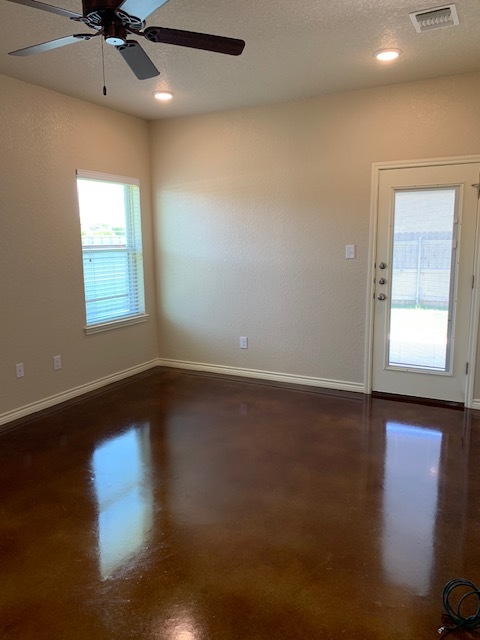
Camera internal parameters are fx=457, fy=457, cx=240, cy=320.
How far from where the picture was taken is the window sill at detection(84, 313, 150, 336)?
14.1ft

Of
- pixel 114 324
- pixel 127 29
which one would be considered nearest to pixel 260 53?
pixel 127 29

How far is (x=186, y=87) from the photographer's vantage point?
3674 millimetres

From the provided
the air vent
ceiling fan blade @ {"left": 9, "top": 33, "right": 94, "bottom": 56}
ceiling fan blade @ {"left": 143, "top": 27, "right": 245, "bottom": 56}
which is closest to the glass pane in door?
the air vent

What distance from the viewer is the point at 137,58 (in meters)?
2.19

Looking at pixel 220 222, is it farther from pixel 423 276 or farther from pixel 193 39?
pixel 193 39

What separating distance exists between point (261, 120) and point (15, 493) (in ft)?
11.8

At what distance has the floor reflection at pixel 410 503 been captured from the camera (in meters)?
1.98

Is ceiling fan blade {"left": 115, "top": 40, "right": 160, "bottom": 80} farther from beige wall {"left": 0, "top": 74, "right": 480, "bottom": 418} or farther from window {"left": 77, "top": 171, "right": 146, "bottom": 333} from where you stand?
window {"left": 77, "top": 171, "right": 146, "bottom": 333}

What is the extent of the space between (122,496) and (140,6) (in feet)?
7.69

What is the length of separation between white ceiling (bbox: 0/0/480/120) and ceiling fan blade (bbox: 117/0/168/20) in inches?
27.8

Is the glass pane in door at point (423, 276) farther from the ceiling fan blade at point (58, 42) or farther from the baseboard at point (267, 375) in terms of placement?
the ceiling fan blade at point (58, 42)

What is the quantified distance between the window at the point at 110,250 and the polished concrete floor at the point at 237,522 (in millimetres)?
1137

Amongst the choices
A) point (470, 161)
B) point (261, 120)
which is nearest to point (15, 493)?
point (261, 120)

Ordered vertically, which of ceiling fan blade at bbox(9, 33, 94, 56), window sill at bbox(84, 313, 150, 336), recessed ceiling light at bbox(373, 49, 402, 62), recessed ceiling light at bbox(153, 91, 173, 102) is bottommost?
window sill at bbox(84, 313, 150, 336)
